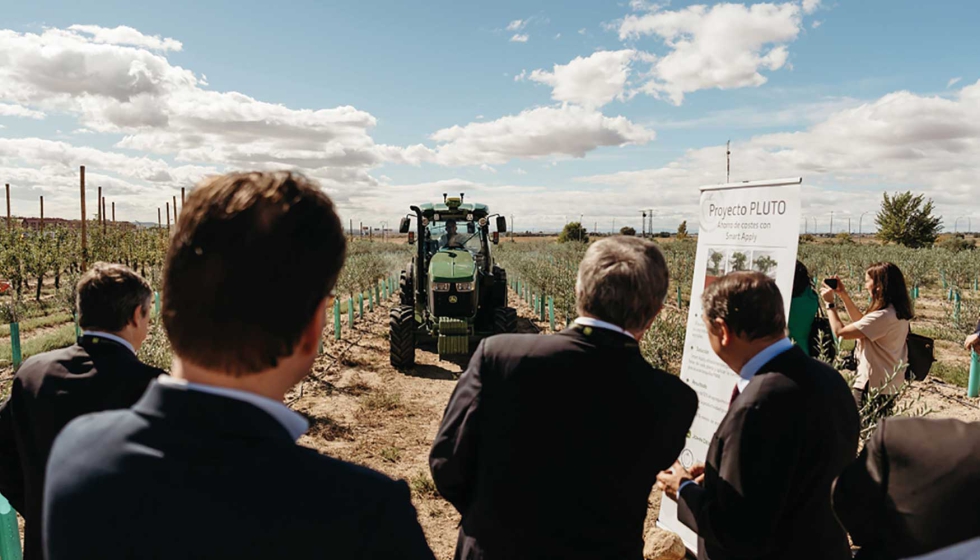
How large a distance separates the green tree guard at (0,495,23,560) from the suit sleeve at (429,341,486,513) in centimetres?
201

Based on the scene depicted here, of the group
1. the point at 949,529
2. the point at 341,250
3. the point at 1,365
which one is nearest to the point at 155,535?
the point at 341,250

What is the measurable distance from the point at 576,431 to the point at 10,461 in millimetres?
1838

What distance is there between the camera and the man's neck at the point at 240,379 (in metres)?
0.82

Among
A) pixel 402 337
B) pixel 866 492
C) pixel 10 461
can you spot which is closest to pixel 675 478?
pixel 866 492

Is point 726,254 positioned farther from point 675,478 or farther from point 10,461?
point 10,461

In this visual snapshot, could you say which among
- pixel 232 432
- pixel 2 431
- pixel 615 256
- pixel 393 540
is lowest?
pixel 2 431

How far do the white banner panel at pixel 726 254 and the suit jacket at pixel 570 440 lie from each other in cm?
154

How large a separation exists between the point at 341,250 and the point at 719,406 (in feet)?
9.25

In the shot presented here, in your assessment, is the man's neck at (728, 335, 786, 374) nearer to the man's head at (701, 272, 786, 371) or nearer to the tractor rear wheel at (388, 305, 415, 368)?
the man's head at (701, 272, 786, 371)

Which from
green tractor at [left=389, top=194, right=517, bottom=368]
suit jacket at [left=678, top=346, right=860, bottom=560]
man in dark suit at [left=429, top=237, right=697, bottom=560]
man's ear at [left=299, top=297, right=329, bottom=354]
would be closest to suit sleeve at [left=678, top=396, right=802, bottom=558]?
suit jacket at [left=678, top=346, right=860, bottom=560]

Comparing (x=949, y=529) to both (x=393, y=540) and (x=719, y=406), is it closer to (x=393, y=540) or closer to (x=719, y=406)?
(x=393, y=540)

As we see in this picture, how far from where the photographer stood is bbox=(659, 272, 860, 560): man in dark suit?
5.53ft

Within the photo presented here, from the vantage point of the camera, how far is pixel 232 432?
2.49 feet

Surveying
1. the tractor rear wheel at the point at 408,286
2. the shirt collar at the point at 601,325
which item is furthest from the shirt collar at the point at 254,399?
the tractor rear wheel at the point at 408,286
